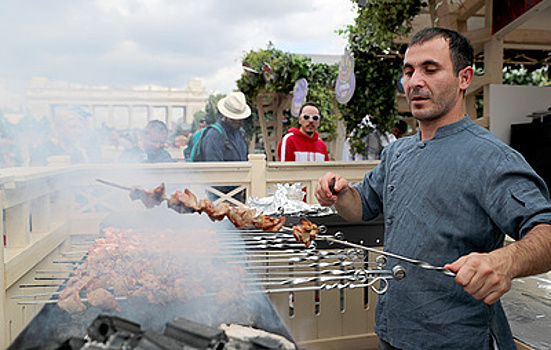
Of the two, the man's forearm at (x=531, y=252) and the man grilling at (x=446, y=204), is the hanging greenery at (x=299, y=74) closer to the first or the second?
the man grilling at (x=446, y=204)

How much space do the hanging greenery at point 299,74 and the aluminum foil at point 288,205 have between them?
6.58 metres

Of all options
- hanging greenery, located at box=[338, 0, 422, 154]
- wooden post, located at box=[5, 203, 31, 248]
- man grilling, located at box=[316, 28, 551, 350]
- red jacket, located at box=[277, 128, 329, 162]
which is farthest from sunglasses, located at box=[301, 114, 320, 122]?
wooden post, located at box=[5, 203, 31, 248]

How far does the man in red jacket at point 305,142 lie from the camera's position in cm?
560

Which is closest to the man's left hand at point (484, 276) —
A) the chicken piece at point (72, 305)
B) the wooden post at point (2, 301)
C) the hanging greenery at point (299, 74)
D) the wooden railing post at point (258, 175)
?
the chicken piece at point (72, 305)

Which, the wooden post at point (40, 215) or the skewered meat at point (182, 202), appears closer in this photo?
the skewered meat at point (182, 202)

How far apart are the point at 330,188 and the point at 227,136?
335 cm

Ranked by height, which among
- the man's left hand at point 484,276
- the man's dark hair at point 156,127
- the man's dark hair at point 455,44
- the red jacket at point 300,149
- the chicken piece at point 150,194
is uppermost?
the man's dark hair at point 455,44

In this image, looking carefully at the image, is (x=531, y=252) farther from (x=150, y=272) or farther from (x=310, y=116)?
(x=310, y=116)

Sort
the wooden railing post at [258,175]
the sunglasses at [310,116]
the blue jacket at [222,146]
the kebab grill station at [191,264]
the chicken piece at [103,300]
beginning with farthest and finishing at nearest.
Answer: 1. the sunglasses at [310,116]
2. the blue jacket at [222,146]
3. the wooden railing post at [258,175]
4. the chicken piece at [103,300]
5. the kebab grill station at [191,264]

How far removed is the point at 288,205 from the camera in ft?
11.6

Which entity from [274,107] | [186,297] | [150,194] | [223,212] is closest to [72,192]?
[150,194]

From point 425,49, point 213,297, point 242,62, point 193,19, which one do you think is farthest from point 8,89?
point 242,62

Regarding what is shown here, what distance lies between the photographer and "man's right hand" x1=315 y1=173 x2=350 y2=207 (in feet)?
7.06

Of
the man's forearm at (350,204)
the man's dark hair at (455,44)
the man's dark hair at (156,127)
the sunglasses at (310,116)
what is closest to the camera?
the man's dark hair at (455,44)
